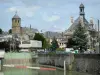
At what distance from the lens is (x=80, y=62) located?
67.7m

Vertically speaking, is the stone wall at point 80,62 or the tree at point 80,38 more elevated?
the tree at point 80,38

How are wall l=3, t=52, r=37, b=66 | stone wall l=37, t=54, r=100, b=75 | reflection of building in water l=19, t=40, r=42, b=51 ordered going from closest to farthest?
stone wall l=37, t=54, r=100, b=75 < wall l=3, t=52, r=37, b=66 < reflection of building in water l=19, t=40, r=42, b=51

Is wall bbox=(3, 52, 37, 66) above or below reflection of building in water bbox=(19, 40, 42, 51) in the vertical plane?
below

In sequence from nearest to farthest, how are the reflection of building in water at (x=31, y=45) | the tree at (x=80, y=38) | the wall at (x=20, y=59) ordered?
the tree at (x=80, y=38) → the wall at (x=20, y=59) → the reflection of building in water at (x=31, y=45)

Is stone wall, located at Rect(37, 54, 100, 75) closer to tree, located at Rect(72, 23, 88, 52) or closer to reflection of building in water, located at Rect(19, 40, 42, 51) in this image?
tree, located at Rect(72, 23, 88, 52)

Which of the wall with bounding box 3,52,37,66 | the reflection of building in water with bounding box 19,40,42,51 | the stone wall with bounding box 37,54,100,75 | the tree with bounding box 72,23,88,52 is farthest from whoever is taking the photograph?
the reflection of building in water with bounding box 19,40,42,51

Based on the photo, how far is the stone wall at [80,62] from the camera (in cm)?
5867

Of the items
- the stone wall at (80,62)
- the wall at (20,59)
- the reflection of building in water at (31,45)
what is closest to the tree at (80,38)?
the stone wall at (80,62)

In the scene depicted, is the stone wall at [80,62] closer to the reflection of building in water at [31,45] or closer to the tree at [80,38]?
the tree at [80,38]

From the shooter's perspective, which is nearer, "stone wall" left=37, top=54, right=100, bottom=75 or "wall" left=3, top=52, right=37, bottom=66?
"stone wall" left=37, top=54, right=100, bottom=75

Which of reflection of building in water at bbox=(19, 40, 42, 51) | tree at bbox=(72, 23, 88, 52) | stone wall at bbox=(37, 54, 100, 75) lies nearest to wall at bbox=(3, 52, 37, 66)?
tree at bbox=(72, 23, 88, 52)

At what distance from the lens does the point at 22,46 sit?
167m

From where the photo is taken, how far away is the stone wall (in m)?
58.7

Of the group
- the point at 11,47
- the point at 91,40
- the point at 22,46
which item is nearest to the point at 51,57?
the point at 91,40
